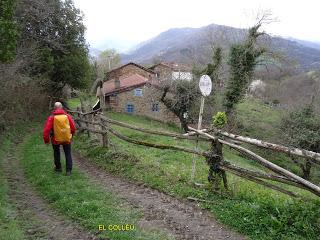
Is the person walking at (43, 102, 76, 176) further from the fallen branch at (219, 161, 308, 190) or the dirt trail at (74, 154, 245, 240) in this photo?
the fallen branch at (219, 161, 308, 190)

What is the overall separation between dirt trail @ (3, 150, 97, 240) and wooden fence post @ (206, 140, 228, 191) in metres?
2.71

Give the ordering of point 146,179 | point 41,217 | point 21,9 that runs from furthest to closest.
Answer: point 21,9, point 146,179, point 41,217

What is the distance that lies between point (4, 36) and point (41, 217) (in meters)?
8.69

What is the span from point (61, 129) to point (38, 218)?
283 cm

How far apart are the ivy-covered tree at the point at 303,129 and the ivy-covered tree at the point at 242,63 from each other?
15.0 ft

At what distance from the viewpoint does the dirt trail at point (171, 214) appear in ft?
19.0

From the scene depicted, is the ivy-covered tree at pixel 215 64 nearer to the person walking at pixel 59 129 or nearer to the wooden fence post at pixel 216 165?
the person walking at pixel 59 129

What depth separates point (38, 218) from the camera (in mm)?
6672

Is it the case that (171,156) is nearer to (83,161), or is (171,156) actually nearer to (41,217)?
(83,161)

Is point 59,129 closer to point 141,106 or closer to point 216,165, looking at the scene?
point 216,165

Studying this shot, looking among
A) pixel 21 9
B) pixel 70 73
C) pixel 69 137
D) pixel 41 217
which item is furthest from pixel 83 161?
pixel 70 73

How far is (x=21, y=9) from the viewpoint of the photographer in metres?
19.9

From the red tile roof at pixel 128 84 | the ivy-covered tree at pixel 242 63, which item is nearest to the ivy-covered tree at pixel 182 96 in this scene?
the ivy-covered tree at pixel 242 63

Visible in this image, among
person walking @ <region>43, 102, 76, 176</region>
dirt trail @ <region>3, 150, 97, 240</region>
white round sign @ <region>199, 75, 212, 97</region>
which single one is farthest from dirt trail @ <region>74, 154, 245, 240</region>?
white round sign @ <region>199, 75, 212, 97</region>
